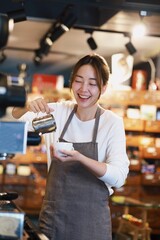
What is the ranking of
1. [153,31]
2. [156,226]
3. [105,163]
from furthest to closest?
[156,226] → [153,31] → [105,163]

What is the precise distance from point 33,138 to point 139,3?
1530 millimetres

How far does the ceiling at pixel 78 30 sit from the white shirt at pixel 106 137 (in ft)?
2.37

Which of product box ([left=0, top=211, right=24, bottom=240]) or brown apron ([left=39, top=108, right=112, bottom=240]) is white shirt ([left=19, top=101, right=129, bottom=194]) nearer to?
brown apron ([left=39, top=108, right=112, bottom=240])

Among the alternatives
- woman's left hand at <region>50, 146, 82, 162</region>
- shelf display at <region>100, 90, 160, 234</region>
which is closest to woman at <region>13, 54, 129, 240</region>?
woman's left hand at <region>50, 146, 82, 162</region>

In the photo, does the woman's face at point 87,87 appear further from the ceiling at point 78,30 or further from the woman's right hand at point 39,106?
the ceiling at point 78,30

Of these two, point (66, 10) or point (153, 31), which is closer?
point (66, 10)

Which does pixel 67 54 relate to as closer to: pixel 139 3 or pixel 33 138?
pixel 139 3

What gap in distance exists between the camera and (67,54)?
825 centimetres

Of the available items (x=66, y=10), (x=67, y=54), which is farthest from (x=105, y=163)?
(x=67, y=54)

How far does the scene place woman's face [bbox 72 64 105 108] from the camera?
2264mm

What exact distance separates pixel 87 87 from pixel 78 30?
3977 millimetres

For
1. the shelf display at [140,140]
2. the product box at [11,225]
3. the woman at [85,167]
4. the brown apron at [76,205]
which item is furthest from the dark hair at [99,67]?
the shelf display at [140,140]

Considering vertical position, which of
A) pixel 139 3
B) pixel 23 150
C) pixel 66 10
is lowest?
pixel 23 150

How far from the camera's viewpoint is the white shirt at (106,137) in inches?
84.9
